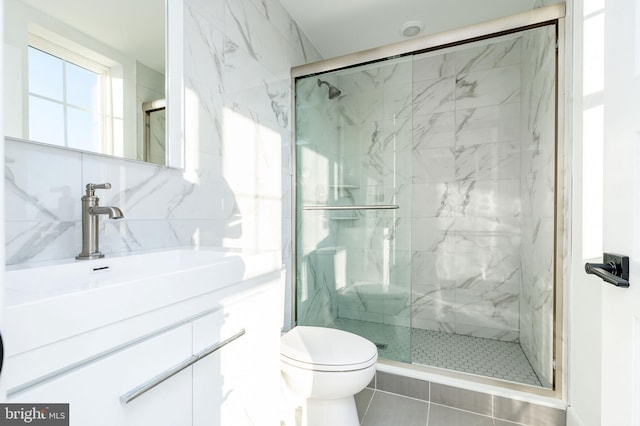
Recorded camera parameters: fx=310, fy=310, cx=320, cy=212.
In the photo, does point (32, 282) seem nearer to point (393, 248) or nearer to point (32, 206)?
point (32, 206)

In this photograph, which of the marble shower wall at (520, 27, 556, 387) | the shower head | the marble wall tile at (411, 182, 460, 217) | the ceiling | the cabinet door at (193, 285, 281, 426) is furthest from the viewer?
the marble wall tile at (411, 182, 460, 217)

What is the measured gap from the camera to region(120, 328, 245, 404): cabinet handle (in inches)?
23.1

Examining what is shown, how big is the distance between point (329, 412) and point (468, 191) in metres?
2.05

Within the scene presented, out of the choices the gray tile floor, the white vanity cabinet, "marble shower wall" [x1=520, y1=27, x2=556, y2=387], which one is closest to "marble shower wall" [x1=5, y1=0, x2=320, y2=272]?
the white vanity cabinet

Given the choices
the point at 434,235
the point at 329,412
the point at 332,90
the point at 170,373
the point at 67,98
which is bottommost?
the point at 329,412

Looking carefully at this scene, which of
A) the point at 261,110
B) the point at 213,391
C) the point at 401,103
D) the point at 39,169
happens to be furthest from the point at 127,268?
the point at 401,103

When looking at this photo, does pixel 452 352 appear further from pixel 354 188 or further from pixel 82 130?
pixel 82 130

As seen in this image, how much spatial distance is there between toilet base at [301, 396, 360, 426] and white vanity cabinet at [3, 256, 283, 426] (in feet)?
1.29

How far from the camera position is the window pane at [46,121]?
881 mm

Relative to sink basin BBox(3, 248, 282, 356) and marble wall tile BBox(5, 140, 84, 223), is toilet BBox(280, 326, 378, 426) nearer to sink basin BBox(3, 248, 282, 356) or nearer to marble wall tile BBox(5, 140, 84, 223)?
sink basin BBox(3, 248, 282, 356)

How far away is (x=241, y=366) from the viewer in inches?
35.6

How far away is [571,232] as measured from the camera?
4.90 feet

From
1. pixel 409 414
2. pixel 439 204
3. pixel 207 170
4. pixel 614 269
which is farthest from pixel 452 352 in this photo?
pixel 207 170

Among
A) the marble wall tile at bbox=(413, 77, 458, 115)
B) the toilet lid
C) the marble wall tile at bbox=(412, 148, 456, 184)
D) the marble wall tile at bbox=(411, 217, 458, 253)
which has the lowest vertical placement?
the toilet lid
